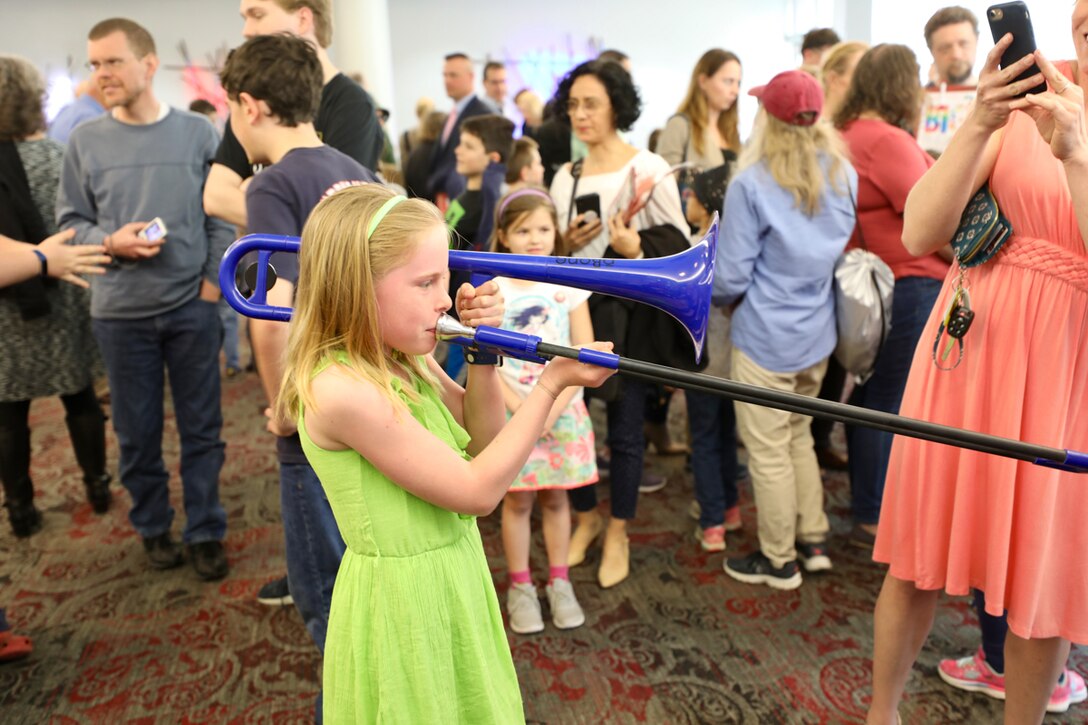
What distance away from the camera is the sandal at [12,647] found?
2.32m

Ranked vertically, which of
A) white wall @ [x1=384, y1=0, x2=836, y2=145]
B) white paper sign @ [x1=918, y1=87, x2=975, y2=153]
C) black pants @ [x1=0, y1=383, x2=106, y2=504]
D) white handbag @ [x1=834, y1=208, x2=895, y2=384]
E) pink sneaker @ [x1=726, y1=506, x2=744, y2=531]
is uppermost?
white wall @ [x1=384, y1=0, x2=836, y2=145]

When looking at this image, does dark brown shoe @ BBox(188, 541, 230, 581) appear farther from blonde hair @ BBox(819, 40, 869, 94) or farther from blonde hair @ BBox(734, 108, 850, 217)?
blonde hair @ BBox(819, 40, 869, 94)

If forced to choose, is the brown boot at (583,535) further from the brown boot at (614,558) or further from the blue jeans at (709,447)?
the blue jeans at (709,447)

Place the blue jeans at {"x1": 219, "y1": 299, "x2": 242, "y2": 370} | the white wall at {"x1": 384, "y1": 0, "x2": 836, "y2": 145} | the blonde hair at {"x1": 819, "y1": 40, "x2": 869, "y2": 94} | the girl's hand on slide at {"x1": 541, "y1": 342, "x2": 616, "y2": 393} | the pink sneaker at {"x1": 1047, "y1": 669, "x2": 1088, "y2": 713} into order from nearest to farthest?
the girl's hand on slide at {"x1": 541, "y1": 342, "x2": 616, "y2": 393}, the pink sneaker at {"x1": 1047, "y1": 669, "x2": 1088, "y2": 713}, the blonde hair at {"x1": 819, "y1": 40, "x2": 869, "y2": 94}, the blue jeans at {"x1": 219, "y1": 299, "x2": 242, "y2": 370}, the white wall at {"x1": 384, "y1": 0, "x2": 836, "y2": 145}

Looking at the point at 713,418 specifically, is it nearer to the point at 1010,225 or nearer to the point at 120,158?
the point at 1010,225

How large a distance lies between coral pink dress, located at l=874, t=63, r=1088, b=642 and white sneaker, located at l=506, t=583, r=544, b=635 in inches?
48.0

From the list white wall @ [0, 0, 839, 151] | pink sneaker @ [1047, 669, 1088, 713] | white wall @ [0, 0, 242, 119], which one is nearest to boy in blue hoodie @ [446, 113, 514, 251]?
pink sneaker @ [1047, 669, 1088, 713]

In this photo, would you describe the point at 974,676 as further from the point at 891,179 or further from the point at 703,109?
the point at 703,109

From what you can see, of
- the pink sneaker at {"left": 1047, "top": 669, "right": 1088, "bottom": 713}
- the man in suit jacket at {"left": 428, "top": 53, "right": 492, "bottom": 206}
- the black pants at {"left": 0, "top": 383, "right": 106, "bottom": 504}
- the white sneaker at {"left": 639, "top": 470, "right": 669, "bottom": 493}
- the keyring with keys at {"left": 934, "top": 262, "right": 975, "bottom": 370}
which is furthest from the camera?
the man in suit jacket at {"left": 428, "top": 53, "right": 492, "bottom": 206}

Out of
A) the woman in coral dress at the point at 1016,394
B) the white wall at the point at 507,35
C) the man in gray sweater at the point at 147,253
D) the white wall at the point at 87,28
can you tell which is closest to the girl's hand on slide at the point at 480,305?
the woman in coral dress at the point at 1016,394

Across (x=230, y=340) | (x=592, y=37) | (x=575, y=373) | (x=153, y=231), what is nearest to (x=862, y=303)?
(x=575, y=373)

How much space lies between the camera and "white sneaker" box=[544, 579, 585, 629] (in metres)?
2.43

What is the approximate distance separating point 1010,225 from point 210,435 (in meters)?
2.47

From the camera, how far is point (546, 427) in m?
2.29
